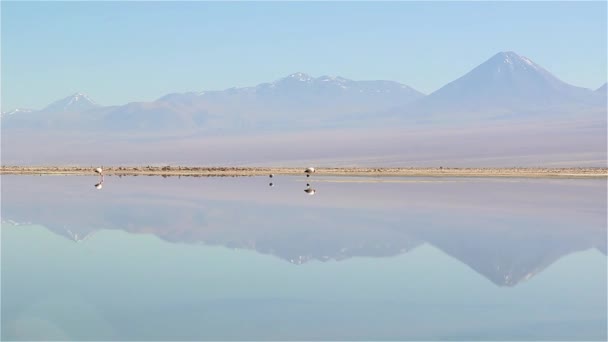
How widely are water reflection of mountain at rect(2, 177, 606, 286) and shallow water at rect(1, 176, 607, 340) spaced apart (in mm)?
90

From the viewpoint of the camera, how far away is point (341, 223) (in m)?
31.8

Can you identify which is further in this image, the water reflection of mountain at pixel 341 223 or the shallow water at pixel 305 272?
the water reflection of mountain at pixel 341 223

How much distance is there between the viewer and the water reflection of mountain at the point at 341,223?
77.9 ft

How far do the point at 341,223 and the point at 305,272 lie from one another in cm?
1173

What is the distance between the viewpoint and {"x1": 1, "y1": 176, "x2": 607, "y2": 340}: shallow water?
1470cm

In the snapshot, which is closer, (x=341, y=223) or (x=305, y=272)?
(x=305, y=272)

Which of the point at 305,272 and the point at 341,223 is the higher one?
the point at 341,223

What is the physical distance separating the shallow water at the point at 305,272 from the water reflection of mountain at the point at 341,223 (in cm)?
9

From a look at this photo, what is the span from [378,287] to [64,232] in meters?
14.4

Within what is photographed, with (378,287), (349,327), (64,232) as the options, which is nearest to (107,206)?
(64,232)

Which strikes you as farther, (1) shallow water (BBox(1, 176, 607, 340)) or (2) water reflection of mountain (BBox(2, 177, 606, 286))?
(2) water reflection of mountain (BBox(2, 177, 606, 286))

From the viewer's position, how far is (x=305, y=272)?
2019 cm

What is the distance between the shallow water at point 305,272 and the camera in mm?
14703

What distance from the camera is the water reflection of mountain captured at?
2373 centimetres
